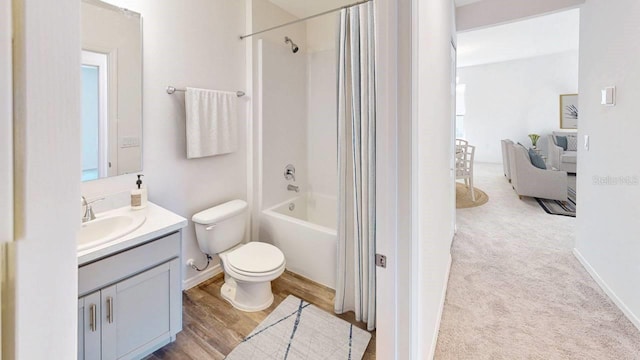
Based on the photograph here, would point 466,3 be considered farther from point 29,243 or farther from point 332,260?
point 29,243

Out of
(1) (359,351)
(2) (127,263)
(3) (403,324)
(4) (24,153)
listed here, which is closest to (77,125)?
(4) (24,153)

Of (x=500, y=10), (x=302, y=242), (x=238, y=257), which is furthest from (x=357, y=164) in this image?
(x=500, y=10)

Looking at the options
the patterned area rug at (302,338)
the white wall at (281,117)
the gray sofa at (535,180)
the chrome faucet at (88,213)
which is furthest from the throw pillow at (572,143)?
the chrome faucet at (88,213)

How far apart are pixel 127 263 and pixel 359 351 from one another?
1.36 m

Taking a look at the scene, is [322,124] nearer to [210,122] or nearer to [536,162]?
[210,122]

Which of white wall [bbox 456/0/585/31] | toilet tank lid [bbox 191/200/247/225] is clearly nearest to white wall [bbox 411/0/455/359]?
toilet tank lid [bbox 191/200/247/225]

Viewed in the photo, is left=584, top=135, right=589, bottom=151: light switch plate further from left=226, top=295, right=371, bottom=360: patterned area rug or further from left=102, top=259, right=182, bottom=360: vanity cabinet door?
left=102, top=259, right=182, bottom=360: vanity cabinet door

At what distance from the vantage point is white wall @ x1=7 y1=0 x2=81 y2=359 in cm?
20

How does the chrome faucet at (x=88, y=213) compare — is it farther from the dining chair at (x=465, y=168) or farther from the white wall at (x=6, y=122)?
the dining chair at (x=465, y=168)

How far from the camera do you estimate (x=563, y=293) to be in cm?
232

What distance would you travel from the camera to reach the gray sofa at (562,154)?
621 cm

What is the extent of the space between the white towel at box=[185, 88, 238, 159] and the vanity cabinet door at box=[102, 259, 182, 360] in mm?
966

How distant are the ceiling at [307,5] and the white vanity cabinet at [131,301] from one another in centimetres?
233

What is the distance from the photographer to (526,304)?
86.7 inches
